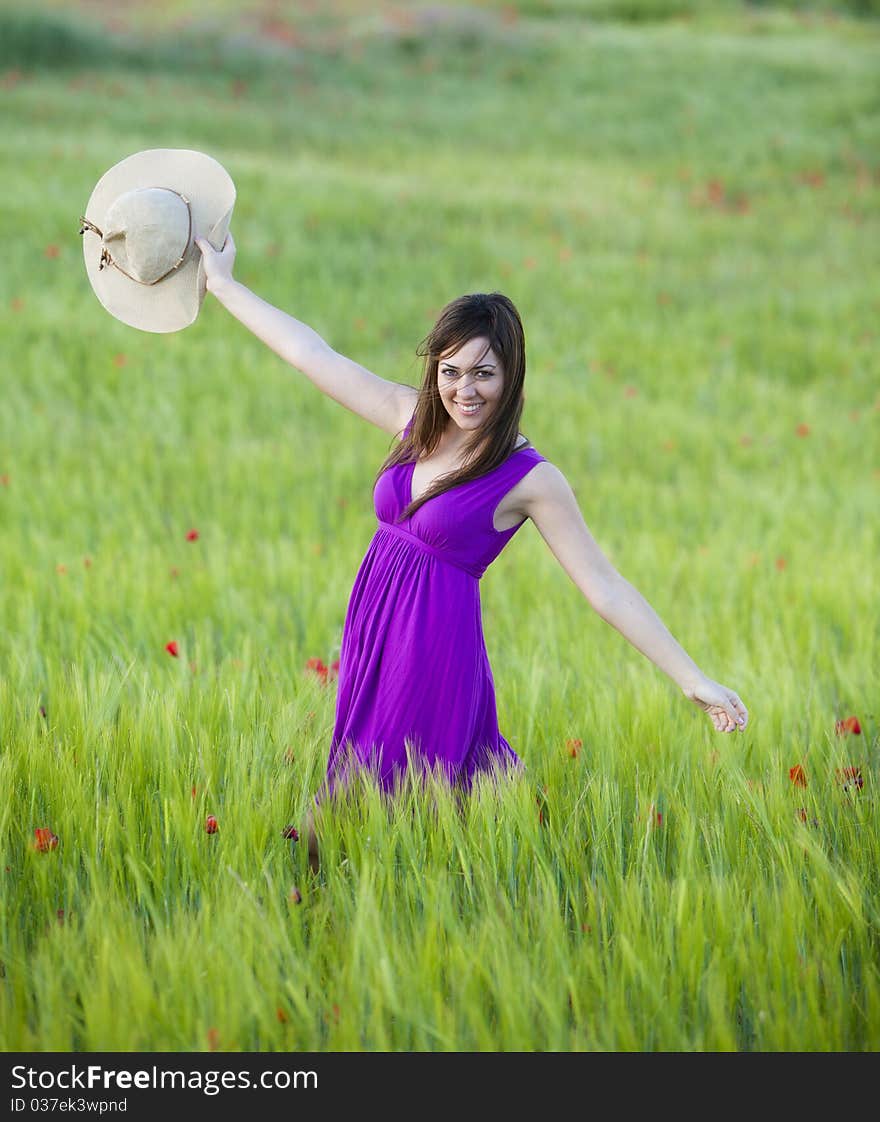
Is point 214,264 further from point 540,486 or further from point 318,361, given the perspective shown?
point 540,486

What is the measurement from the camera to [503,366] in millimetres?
2281

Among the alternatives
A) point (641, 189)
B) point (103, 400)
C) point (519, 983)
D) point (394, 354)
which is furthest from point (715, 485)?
point (641, 189)

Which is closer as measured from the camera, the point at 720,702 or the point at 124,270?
the point at 720,702

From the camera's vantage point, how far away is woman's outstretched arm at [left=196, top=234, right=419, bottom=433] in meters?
2.47

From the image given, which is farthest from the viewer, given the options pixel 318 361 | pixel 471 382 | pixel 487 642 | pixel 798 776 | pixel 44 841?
pixel 487 642

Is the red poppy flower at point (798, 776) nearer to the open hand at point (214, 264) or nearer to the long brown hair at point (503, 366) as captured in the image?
the long brown hair at point (503, 366)

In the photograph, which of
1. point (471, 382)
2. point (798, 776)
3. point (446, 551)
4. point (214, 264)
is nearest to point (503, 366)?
point (471, 382)

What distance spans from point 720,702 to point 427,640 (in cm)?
61

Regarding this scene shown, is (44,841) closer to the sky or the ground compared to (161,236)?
closer to the ground

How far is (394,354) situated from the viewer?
26.1 ft

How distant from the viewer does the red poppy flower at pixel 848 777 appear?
260 centimetres

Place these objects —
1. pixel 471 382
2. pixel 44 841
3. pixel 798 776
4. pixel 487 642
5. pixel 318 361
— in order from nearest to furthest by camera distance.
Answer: pixel 44 841, pixel 471 382, pixel 318 361, pixel 798 776, pixel 487 642

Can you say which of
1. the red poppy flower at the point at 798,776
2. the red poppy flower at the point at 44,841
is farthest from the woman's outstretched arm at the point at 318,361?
the red poppy flower at the point at 798,776

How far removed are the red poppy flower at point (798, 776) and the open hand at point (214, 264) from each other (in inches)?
67.4
